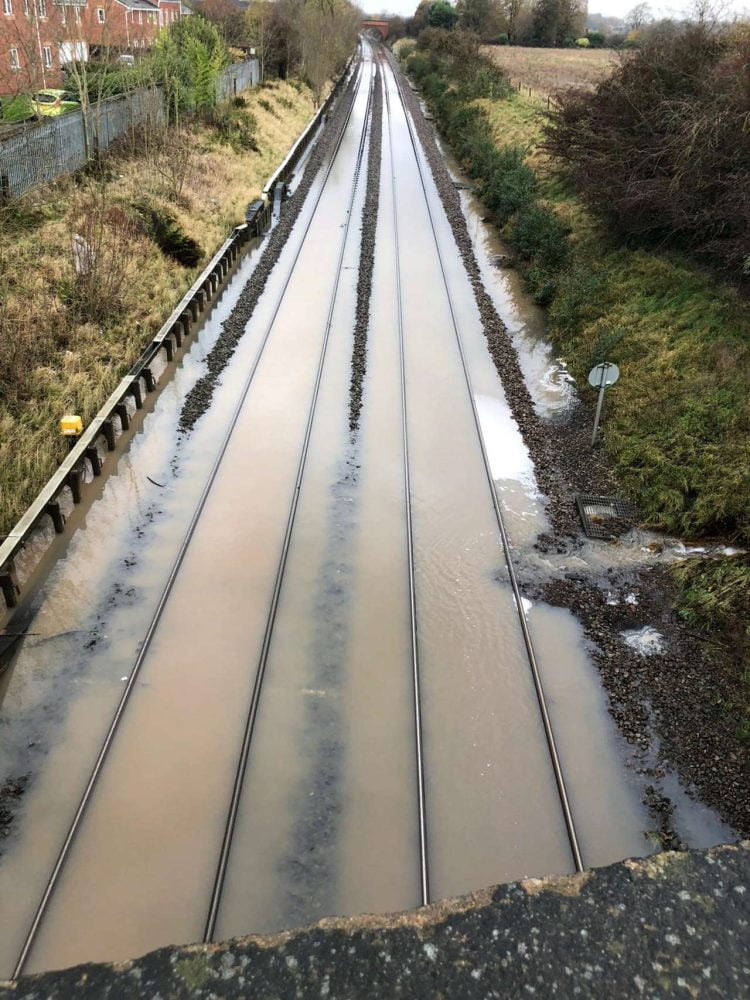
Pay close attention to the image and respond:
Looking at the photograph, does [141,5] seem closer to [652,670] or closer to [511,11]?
[511,11]

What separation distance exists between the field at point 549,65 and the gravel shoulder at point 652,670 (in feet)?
113

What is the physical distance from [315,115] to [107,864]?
4848cm

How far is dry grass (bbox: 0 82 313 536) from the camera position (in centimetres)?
1133

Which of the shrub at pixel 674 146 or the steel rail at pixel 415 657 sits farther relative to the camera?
the shrub at pixel 674 146

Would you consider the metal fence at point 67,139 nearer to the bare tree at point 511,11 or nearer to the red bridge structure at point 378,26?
the bare tree at point 511,11

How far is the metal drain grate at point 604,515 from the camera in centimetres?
1074

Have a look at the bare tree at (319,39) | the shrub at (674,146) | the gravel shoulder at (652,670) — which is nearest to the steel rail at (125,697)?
the gravel shoulder at (652,670)

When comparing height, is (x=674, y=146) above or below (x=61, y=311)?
above

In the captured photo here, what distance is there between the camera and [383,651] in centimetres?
862

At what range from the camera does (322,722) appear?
7.71 m

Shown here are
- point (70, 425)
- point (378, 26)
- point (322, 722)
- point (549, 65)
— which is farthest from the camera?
point (378, 26)

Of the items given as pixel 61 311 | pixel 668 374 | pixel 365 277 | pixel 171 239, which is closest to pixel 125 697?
pixel 61 311

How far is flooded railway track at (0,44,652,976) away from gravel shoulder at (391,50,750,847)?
21.3 inches

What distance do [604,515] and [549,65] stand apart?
56587 millimetres
